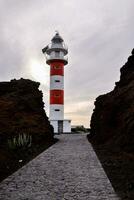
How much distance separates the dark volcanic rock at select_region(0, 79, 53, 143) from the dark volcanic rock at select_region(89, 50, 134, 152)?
3.64 meters

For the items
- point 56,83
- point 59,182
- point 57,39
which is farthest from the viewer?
point 57,39

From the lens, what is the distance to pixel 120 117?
21656 millimetres

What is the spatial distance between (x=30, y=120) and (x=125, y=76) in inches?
275

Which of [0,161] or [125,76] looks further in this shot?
[125,76]

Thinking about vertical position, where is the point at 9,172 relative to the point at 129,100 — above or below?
below

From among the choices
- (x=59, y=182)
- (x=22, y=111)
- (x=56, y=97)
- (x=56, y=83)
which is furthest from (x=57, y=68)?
(x=59, y=182)

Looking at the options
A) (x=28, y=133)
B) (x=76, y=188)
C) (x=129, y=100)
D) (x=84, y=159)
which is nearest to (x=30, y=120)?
(x=28, y=133)

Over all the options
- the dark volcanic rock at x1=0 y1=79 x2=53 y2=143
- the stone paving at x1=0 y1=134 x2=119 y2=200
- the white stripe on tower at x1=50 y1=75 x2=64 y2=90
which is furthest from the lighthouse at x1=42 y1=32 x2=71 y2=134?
the stone paving at x1=0 y1=134 x2=119 y2=200

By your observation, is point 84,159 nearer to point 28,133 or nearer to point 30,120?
point 28,133

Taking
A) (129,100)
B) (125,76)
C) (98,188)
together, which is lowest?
(98,188)

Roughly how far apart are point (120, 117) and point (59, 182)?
36.0ft

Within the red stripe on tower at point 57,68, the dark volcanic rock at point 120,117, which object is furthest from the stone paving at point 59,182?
the red stripe on tower at point 57,68

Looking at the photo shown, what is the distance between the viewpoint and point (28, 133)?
921 inches

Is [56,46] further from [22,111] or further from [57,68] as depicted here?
[22,111]
